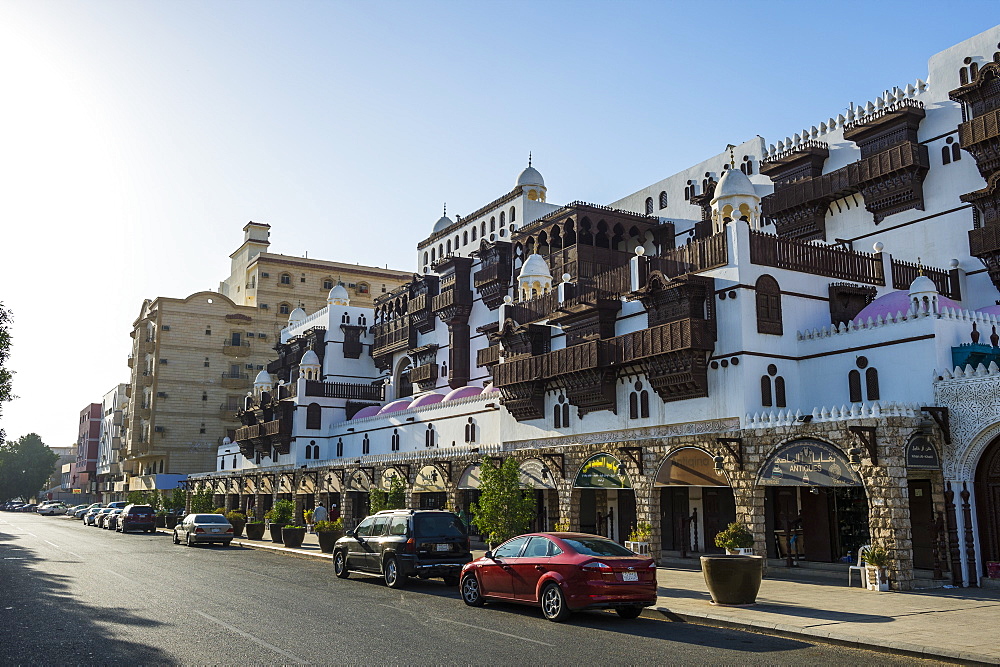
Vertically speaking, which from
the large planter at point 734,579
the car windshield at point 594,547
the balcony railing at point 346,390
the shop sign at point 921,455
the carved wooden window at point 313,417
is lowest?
the large planter at point 734,579

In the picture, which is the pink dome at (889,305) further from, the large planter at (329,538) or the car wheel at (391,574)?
the large planter at (329,538)

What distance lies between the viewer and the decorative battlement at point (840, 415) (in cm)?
1997

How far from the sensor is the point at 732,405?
24859mm

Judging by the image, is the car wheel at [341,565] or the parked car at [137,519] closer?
the car wheel at [341,565]

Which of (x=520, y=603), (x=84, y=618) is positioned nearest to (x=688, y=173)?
(x=520, y=603)

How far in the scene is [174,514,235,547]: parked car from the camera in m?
35.2

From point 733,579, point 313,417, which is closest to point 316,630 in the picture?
point 733,579

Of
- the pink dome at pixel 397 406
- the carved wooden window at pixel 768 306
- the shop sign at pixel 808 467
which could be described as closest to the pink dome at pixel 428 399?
the pink dome at pixel 397 406

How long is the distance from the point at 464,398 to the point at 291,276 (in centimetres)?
4860

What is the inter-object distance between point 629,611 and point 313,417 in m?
43.5

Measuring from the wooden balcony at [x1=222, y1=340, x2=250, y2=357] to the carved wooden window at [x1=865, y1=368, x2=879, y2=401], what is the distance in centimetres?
6646

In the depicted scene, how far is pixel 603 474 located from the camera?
28.8 m

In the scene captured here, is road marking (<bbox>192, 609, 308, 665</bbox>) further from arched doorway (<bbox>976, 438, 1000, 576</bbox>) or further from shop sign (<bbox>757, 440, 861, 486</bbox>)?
arched doorway (<bbox>976, 438, 1000, 576</bbox>)

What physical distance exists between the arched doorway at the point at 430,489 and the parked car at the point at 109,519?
22.1 meters
